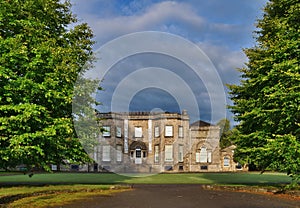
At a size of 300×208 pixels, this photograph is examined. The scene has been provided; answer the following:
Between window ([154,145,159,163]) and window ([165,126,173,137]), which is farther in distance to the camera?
window ([154,145,159,163])

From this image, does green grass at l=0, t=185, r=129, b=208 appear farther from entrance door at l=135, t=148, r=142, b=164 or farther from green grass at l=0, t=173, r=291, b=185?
entrance door at l=135, t=148, r=142, b=164

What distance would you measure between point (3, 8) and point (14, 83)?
5.50 m

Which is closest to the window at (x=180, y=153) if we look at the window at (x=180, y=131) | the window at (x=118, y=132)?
the window at (x=180, y=131)

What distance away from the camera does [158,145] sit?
199 ft

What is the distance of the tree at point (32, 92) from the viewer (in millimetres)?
15984

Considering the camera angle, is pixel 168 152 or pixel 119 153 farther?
pixel 119 153

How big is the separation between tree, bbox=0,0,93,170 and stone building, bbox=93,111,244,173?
1483 inches

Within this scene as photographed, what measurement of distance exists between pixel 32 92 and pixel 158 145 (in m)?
45.9

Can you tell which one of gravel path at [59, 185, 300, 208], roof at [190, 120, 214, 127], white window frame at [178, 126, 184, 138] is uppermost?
roof at [190, 120, 214, 127]

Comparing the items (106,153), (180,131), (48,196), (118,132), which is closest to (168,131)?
(180,131)

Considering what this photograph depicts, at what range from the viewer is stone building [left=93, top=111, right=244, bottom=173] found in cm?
5947

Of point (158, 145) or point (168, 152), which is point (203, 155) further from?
point (158, 145)

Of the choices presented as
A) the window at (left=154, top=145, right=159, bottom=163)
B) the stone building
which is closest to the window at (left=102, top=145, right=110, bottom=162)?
the stone building

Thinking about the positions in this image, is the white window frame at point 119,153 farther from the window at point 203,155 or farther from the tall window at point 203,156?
the window at point 203,155
